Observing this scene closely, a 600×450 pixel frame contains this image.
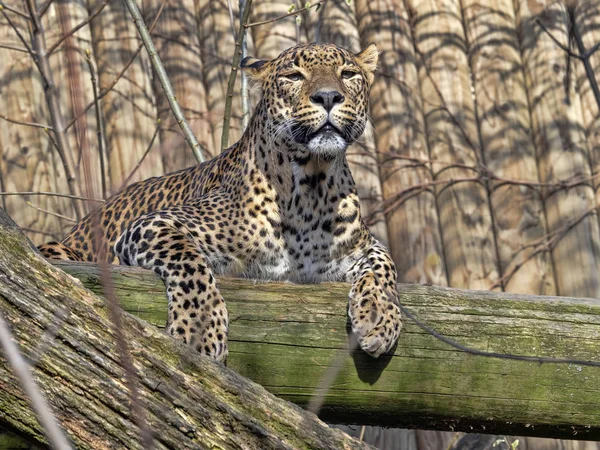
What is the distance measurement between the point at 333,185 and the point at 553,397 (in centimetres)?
157

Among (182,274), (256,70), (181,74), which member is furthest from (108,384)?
(181,74)

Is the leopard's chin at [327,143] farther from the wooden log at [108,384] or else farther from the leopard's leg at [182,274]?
the wooden log at [108,384]

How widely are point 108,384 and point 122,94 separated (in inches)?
183

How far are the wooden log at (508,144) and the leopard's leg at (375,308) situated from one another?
253 centimetres

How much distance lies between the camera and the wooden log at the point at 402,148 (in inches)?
288

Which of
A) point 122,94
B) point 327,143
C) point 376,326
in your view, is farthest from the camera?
point 122,94

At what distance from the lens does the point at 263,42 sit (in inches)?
300

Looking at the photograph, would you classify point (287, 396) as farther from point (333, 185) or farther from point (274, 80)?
point (274, 80)

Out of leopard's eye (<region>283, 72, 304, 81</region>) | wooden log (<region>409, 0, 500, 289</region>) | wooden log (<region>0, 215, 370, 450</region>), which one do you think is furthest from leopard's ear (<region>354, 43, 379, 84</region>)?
wooden log (<region>0, 215, 370, 450</region>)

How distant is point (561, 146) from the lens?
7.61m

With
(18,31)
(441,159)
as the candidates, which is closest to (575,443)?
(441,159)

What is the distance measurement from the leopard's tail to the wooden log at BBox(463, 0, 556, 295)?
11.0ft

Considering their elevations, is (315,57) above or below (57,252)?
above

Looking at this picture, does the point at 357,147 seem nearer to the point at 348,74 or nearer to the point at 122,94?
the point at 122,94
